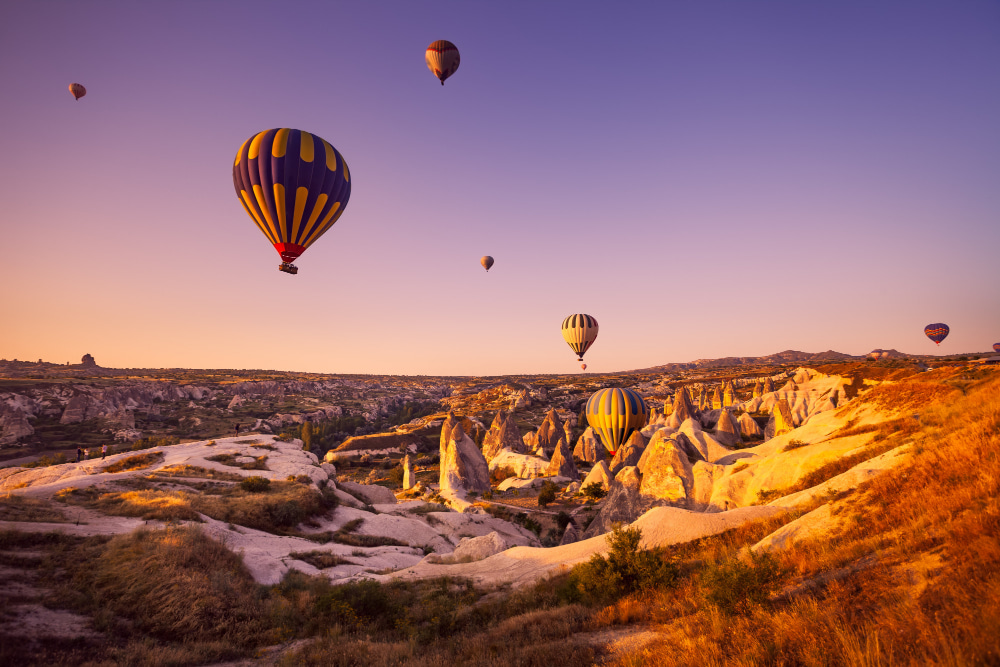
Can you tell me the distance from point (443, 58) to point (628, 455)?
124ft

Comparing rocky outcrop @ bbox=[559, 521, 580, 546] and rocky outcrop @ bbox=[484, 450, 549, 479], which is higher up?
rocky outcrop @ bbox=[559, 521, 580, 546]

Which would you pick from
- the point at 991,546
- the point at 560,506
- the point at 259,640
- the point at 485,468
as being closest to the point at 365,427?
the point at 485,468

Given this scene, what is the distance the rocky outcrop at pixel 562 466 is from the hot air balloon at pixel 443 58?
37.3 m

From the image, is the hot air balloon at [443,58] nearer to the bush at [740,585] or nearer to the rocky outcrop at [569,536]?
the rocky outcrop at [569,536]

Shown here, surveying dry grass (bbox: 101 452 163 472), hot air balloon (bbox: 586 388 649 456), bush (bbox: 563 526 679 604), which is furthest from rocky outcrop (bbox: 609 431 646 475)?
dry grass (bbox: 101 452 163 472)

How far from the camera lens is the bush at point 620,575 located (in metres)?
8.11

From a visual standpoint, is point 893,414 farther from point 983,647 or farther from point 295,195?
point 295,195

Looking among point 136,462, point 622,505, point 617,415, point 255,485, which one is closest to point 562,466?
point 617,415

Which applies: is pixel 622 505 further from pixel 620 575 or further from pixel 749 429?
pixel 749 429

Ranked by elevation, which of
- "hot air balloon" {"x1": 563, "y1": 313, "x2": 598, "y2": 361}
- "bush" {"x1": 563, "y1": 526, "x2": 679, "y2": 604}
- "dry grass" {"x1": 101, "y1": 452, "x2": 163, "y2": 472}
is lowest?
"dry grass" {"x1": 101, "y1": 452, "x2": 163, "y2": 472}

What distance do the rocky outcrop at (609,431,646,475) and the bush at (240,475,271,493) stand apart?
92.5 feet

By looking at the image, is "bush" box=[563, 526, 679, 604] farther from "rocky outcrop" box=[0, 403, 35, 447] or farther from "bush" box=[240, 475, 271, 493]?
"rocky outcrop" box=[0, 403, 35, 447]

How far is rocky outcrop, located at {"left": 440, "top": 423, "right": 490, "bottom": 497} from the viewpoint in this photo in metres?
38.8

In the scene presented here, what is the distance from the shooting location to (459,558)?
15.7 metres
